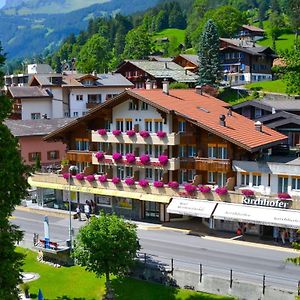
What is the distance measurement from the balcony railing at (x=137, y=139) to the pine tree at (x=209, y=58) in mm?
47172

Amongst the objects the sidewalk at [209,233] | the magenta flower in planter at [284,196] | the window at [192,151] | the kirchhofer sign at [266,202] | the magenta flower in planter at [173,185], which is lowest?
the sidewalk at [209,233]

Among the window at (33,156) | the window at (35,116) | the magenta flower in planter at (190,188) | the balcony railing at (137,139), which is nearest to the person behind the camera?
the magenta flower in planter at (190,188)

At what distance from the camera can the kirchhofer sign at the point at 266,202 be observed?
148 feet

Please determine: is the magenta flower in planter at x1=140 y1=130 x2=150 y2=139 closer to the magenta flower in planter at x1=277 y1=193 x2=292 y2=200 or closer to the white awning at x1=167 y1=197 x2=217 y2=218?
the white awning at x1=167 y1=197 x2=217 y2=218

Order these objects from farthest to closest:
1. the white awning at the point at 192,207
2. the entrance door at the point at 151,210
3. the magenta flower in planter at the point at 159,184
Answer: the entrance door at the point at 151,210
the magenta flower in planter at the point at 159,184
the white awning at the point at 192,207

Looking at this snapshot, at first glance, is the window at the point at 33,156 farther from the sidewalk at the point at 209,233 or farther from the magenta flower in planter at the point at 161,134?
the magenta flower in planter at the point at 161,134

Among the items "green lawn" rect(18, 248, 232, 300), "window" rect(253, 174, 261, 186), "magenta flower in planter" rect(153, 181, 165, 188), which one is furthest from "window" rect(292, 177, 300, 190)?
"green lawn" rect(18, 248, 232, 300)

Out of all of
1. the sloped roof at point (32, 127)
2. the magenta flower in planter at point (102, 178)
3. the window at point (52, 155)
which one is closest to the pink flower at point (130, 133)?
the magenta flower in planter at point (102, 178)

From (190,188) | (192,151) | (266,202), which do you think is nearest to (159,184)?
(190,188)

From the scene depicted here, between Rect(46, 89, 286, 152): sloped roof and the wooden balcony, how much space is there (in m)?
2.29

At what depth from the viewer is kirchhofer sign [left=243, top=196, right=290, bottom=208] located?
4509cm

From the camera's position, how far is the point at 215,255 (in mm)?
42219

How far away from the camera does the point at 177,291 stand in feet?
122

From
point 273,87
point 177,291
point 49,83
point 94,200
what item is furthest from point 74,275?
point 273,87
